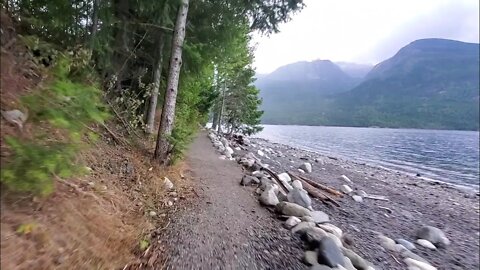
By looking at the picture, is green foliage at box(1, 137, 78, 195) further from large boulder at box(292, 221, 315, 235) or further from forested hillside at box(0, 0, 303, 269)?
large boulder at box(292, 221, 315, 235)

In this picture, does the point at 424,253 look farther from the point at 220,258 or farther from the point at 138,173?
the point at 138,173

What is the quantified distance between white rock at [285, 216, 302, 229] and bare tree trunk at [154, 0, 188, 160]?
121 inches

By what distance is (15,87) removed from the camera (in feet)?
8.97

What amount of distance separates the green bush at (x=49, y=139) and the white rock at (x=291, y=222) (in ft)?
11.8

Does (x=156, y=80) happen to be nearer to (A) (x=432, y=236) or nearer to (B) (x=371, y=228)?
(B) (x=371, y=228)

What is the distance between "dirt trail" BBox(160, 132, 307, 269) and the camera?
374 centimetres

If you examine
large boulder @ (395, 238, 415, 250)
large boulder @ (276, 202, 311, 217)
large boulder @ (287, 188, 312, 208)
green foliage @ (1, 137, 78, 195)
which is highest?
green foliage @ (1, 137, 78, 195)

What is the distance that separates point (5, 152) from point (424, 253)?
7.87 metres

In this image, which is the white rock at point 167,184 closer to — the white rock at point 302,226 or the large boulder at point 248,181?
the large boulder at point 248,181

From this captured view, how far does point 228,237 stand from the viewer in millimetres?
4410

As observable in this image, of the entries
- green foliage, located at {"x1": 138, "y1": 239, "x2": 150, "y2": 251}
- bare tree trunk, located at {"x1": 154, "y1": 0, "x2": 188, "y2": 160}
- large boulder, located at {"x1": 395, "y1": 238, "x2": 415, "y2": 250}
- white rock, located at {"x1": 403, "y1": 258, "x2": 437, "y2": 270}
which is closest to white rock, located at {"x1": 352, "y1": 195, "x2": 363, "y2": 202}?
large boulder, located at {"x1": 395, "y1": 238, "x2": 415, "y2": 250}

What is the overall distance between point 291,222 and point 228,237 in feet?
4.48

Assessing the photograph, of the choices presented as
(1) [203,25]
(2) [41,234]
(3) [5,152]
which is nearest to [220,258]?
(2) [41,234]

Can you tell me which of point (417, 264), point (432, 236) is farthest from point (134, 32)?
point (432, 236)
